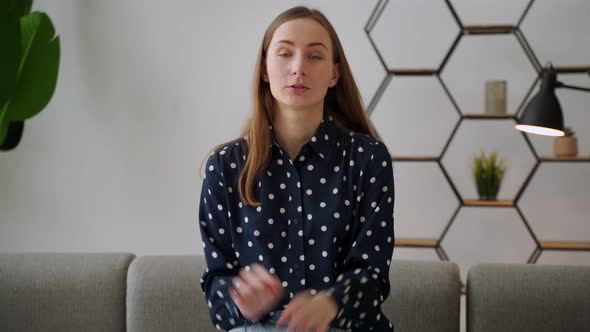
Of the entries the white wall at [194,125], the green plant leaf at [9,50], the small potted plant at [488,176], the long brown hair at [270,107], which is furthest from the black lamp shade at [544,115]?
the green plant leaf at [9,50]

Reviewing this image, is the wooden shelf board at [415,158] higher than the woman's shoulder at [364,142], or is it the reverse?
the woman's shoulder at [364,142]

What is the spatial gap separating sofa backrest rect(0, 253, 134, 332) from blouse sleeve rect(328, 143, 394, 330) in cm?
64

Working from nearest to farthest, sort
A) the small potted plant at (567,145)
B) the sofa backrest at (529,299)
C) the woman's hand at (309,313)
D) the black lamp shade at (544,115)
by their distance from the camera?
the woman's hand at (309,313) → the sofa backrest at (529,299) → the black lamp shade at (544,115) → the small potted plant at (567,145)

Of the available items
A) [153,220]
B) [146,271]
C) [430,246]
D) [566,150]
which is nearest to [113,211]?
[153,220]

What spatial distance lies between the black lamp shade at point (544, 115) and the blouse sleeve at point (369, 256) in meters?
0.71

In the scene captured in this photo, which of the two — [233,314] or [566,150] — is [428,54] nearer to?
[566,150]

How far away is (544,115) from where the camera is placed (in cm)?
198

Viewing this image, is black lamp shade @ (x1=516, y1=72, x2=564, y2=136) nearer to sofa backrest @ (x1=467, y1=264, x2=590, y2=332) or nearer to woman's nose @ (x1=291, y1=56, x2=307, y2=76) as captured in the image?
sofa backrest @ (x1=467, y1=264, x2=590, y2=332)

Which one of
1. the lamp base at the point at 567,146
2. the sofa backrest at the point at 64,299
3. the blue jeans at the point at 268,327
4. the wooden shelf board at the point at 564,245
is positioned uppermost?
the lamp base at the point at 567,146

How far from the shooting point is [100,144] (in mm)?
3201

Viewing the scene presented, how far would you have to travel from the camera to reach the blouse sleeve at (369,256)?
4.25 feet

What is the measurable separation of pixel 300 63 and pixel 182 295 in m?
0.62

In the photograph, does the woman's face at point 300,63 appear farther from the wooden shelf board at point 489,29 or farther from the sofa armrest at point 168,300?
the wooden shelf board at point 489,29

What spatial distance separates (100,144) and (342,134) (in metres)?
1.92
